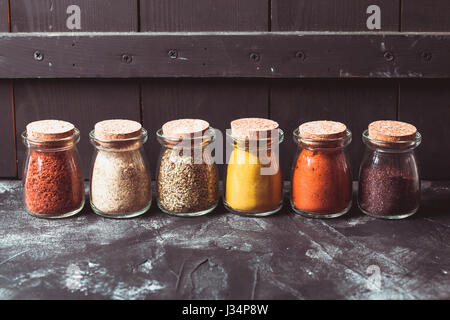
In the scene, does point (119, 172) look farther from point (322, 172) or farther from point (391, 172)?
point (391, 172)

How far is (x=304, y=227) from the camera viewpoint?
1184 millimetres

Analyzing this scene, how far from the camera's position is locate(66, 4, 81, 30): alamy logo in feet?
4.39

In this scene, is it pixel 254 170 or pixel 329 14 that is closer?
pixel 254 170

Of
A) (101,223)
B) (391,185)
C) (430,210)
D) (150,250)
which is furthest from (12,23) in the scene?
(430,210)

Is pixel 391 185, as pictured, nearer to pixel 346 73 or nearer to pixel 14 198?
pixel 346 73

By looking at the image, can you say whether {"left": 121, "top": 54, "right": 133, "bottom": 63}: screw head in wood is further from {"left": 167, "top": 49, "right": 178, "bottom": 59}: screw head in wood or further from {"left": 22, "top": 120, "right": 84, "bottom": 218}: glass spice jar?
{"left": 22, "top": 120, "right": 84, "bottom": 218}: glass spice jar

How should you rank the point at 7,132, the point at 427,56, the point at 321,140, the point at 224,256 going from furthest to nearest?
the point at 7,132 < the point at 427,56 < the point at 321,140 < the point at 224,256

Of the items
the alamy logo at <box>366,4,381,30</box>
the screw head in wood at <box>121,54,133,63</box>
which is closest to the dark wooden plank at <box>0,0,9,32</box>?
the screw head in wood at <box>121,54,133,63</box>

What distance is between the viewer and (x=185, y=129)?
1209 millimetres

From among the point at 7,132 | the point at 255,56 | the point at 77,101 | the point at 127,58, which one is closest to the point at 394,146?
the point at 255,56

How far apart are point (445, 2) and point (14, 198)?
1.02 metres

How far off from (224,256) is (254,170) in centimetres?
21

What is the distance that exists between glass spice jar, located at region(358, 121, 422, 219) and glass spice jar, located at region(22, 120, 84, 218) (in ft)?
1.90
